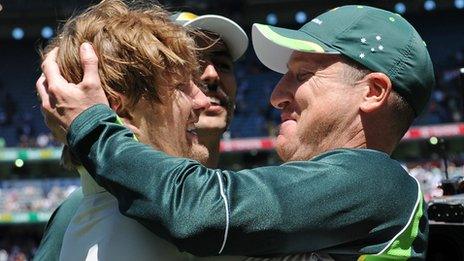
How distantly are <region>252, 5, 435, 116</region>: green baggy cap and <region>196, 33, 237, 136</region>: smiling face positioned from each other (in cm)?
109

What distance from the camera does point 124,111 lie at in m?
1.49

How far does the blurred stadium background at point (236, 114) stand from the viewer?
19.9m

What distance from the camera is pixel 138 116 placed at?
1494 millimetres

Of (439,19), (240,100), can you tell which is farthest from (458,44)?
(240,100)

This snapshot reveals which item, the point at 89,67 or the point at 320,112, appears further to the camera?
the point at 320,112

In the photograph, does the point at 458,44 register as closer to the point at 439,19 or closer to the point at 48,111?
the point at 439,19

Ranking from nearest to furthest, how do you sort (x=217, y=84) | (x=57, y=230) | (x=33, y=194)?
(x=57, y=230)
(x=217, y=84)
(x=33, y=194)

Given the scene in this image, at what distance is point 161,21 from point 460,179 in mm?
849

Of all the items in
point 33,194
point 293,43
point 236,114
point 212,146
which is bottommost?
point 33,194

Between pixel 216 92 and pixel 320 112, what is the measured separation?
51.0 inches

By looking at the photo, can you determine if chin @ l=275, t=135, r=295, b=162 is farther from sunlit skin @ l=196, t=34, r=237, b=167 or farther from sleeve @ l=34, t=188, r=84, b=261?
sunlit skin @ l=196, t=34, r=237, b=167

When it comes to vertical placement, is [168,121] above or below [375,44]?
below

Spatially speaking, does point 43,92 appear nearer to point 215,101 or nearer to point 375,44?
point 375,44

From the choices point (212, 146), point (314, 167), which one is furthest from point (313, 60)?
point (212, 146)
